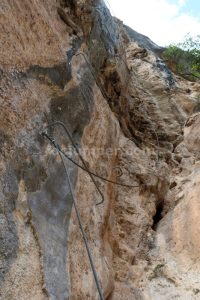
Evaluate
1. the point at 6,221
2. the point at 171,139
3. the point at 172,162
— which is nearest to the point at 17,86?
the point at 6,221

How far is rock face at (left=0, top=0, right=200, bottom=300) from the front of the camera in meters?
3.47

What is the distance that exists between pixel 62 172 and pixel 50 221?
0.69m

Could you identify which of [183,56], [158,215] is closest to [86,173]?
[158,215]

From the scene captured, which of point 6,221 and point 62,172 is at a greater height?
point 62,172

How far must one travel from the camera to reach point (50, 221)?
12.4 ft

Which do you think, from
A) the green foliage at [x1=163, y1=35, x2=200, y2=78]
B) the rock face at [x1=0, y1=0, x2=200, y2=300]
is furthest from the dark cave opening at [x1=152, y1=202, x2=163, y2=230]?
the green foliage at [x1=163, y1=35, x2=200, y2=78]

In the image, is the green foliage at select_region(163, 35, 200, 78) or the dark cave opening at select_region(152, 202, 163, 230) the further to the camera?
the green foliage at select_region(163, 35, 200, 78)

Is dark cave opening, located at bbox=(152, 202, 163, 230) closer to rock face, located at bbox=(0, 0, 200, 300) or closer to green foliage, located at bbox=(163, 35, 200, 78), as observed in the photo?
rock face, located at bbox=(0, 0, 200, 300)

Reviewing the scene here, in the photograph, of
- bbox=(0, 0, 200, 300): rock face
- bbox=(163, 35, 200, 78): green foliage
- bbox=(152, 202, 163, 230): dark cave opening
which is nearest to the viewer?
bbox=(0, 0, 200, 300): rock face

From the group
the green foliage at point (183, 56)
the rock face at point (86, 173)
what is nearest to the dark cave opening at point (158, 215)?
the rock face at point (86, 173)

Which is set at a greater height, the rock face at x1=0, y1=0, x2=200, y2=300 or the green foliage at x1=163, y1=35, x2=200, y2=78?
the green foliage at x1=163, y1=35, x2=200, y2=78

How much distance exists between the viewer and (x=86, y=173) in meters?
5.07

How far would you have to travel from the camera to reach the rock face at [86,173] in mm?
3467

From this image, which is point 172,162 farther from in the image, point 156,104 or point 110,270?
point 110,270
